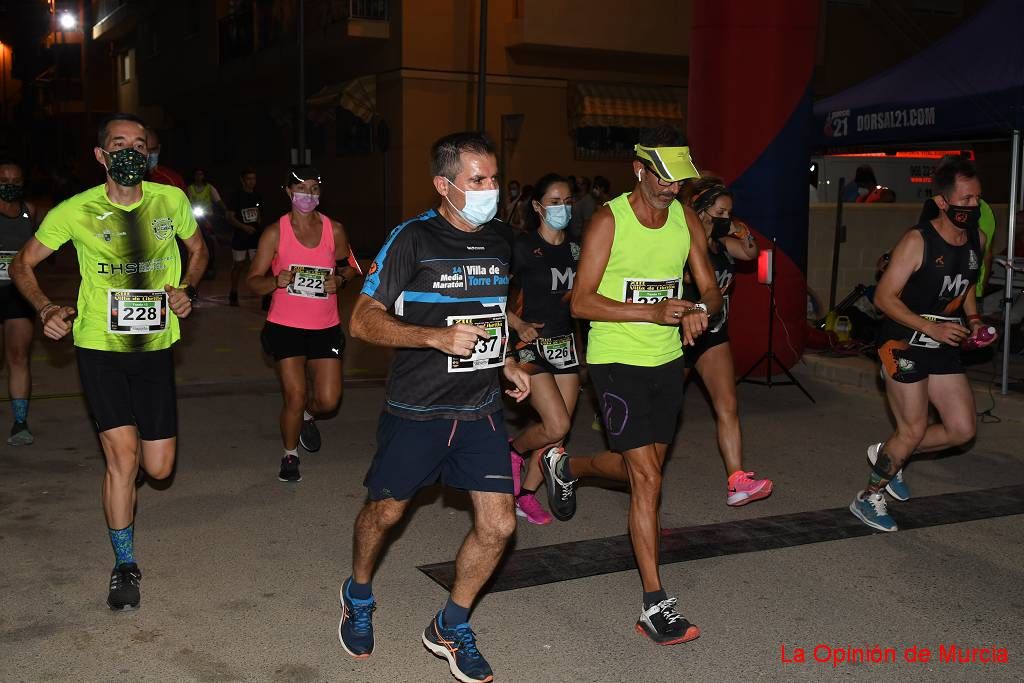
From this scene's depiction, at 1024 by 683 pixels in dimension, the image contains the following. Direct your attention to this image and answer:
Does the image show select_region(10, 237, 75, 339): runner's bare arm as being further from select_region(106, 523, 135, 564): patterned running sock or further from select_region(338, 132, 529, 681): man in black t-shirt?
select_region(338, 132, 529, 681): man in black t-shirt

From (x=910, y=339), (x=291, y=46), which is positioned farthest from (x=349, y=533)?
(x=291, y=46)

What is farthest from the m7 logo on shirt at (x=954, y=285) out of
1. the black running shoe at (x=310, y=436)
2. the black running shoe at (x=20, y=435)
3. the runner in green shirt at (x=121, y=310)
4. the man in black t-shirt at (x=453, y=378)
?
the black running shoe at (x=20, y=435)

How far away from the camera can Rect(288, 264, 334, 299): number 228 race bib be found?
23.3ft

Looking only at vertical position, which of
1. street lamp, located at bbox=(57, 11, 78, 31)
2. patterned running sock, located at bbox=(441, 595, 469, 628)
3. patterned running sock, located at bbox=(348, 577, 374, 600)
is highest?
street lamp, located at bbox=(57, 11, 78, 31)

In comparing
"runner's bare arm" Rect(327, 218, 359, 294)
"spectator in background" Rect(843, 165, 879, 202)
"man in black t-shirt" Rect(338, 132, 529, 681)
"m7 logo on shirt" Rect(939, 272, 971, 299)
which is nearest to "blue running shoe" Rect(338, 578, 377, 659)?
"man in black t-shirt" Rect(338, 132, 529, 681)

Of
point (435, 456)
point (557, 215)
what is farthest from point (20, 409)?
point (435, 456)

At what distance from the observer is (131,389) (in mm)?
5238

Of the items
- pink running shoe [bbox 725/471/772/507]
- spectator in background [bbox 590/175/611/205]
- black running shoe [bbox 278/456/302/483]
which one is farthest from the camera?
spectator in background [bbox 590/175/611/205]

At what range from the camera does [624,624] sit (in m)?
5.01

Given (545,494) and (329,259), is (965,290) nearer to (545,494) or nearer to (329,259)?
(545,494)

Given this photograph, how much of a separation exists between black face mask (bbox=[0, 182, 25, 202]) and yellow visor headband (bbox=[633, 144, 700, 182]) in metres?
4.97

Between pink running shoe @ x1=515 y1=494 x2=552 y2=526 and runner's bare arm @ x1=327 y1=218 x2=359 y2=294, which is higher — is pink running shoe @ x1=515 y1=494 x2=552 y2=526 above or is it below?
below
